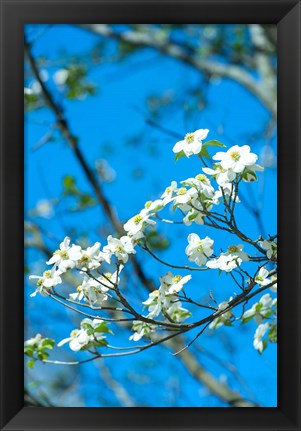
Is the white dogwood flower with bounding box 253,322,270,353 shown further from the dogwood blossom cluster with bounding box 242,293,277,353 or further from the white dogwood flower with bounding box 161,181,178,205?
the white dogwood flower with bounding box 161,181,178,205

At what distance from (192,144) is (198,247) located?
0.54 ft

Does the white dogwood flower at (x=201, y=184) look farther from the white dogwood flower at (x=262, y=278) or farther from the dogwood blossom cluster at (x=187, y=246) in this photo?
the white dogwood flower at (x=262, y=278)

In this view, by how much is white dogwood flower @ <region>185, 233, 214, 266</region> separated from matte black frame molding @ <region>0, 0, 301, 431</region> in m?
0.16

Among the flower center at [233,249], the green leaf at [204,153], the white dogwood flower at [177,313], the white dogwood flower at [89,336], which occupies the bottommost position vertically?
the white dogwood flower at [89,336]

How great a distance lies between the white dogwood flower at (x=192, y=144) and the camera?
0.98 meters

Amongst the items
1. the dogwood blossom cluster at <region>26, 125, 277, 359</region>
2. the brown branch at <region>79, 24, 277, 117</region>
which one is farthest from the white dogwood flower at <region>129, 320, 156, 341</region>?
the brown branch at <region>79, 24, 277, 117</region>

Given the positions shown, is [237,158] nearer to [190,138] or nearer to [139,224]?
[190,138]
